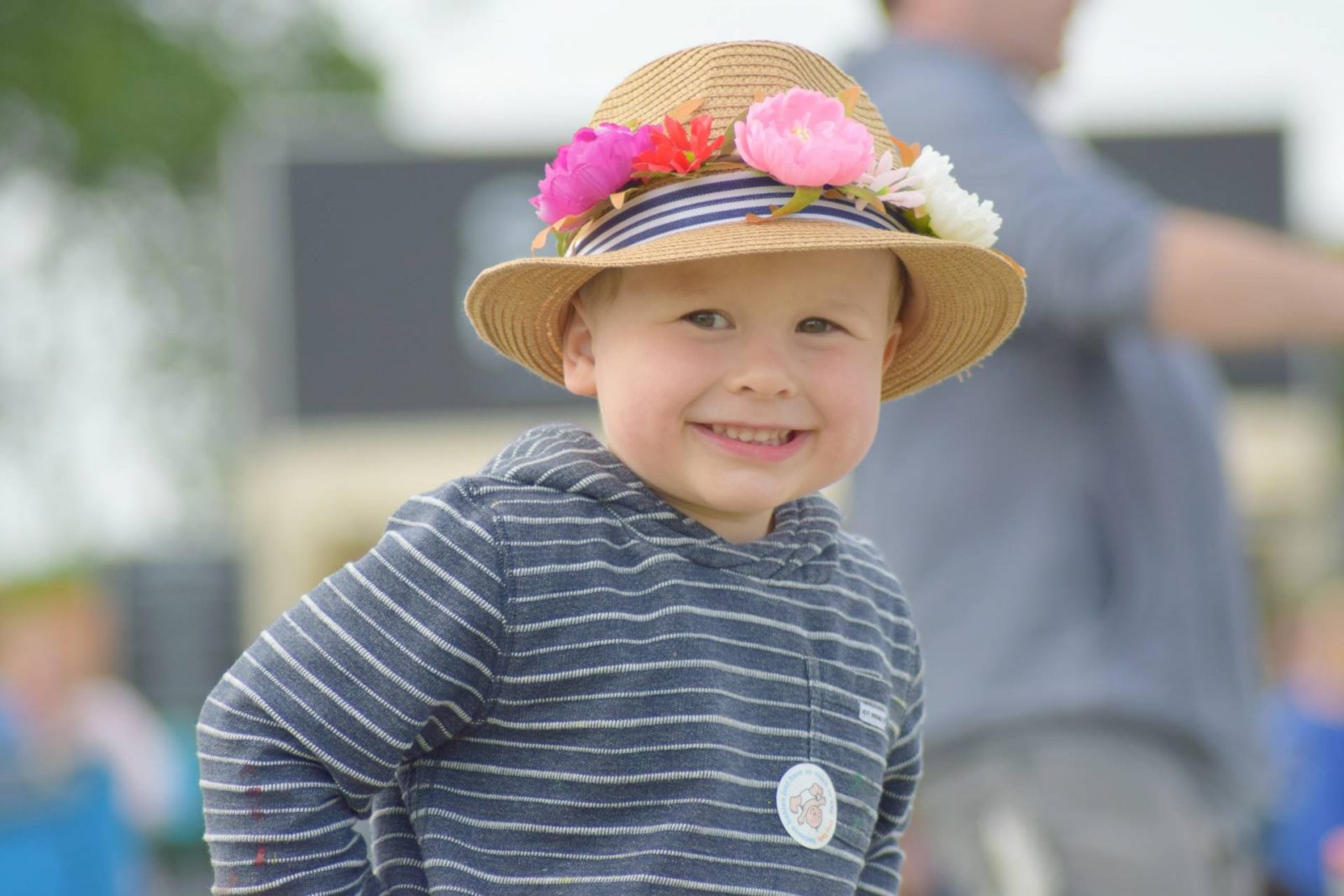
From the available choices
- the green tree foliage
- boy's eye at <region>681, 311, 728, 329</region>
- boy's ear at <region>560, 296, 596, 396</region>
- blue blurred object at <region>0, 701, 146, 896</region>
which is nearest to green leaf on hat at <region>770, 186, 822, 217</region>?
boy's eye at <region>681, 311, 728, 329</region>

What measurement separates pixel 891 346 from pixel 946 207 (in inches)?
8.8

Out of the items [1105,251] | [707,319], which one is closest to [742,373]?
[707,319]

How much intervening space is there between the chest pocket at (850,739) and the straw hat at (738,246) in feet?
1.27

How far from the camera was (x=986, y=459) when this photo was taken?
3039mm

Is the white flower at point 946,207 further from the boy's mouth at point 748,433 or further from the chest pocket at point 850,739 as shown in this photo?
the chest pocket at point 850,739

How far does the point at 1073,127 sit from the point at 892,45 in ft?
35.4

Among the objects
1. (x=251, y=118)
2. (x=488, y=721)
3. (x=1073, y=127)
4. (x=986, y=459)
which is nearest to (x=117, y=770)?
(x=986, y=459)

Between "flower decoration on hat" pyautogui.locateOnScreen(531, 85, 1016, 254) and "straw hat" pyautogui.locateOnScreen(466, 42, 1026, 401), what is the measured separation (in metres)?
0.02

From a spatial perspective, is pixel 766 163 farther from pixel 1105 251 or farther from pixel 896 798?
pixel 1105 251

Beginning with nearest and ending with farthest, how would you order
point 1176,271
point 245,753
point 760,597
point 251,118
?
point 245,753 < point 760,597 < point 1176,271 < point 251,118

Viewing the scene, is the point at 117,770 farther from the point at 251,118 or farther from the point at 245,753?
the point at 251,118

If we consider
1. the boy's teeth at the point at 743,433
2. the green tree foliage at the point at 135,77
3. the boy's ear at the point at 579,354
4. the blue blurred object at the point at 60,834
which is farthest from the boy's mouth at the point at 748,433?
the green tree foliage at the point at 135,77

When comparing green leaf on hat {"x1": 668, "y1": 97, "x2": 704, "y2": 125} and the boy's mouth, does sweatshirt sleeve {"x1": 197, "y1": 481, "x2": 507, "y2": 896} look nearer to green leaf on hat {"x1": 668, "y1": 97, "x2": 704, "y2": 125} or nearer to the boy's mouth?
the boy's mouth

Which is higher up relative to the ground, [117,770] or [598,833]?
[598,833]
